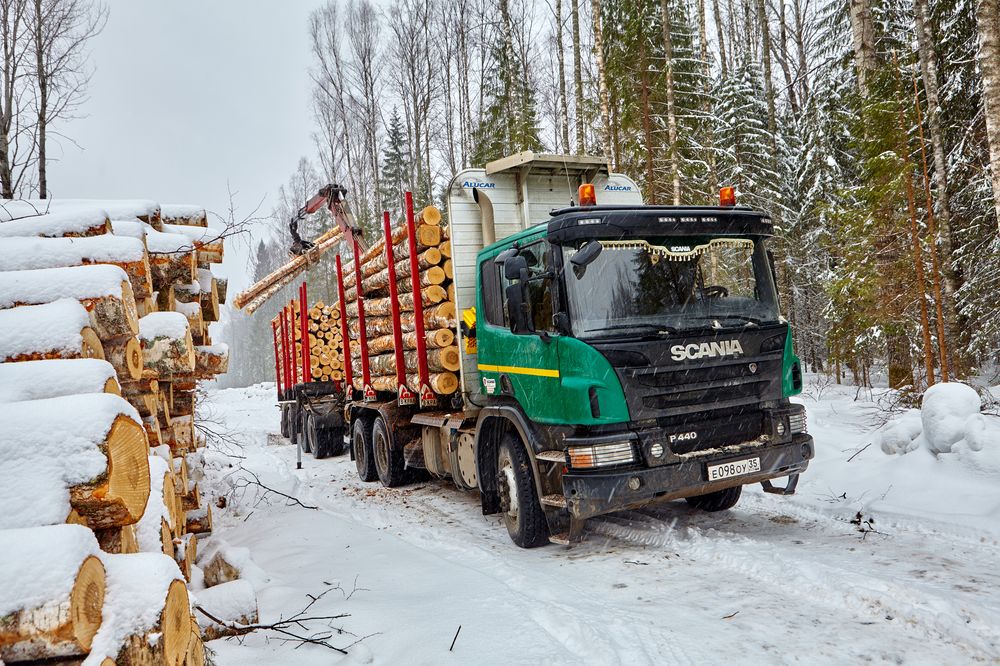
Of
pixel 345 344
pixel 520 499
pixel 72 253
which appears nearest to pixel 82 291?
pixel 72 253

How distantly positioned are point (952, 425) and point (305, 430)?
454 inches

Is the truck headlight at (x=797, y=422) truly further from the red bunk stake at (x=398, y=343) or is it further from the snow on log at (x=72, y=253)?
the snow on log at (x=72, y=253)

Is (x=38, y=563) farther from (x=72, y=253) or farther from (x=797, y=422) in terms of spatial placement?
(x=797, y=422)

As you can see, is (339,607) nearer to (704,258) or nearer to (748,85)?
(704,258)

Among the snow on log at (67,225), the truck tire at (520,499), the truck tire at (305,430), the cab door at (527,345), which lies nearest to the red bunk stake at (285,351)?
the truck tire at (305,430)

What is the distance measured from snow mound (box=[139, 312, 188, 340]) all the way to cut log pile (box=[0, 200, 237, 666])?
3cm

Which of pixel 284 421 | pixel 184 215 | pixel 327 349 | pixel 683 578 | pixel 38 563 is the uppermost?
pixel 184 215

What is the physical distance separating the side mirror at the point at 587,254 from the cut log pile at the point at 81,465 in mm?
2847

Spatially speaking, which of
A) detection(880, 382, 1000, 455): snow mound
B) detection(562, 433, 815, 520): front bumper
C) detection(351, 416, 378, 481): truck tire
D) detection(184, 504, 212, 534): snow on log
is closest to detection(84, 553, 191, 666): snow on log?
detection(562, 433, 815, 520): front bumper

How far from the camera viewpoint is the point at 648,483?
458cm

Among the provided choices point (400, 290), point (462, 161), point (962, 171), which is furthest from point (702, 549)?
point (462, 161)

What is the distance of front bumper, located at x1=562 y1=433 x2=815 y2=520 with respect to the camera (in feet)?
14.9

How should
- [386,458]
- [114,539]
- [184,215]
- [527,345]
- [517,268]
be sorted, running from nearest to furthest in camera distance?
[114,539] < [517,268] < [527,345] < [184,215] < [386,458]

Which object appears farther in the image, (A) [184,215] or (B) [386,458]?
(B) [386,458]
